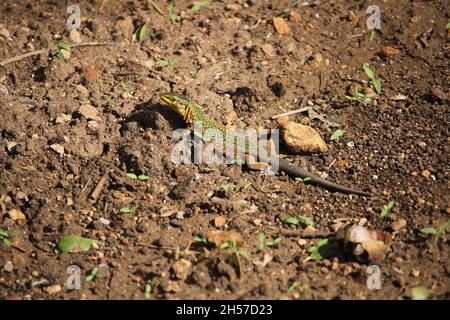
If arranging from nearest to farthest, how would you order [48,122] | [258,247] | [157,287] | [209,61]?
[157,287] < [258,247] < [48,122] < [209,61]

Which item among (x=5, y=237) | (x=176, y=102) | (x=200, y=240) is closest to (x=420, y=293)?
(x=200, y=240)

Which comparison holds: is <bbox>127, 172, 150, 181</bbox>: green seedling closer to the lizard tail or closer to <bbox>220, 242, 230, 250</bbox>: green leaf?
<bbox>220, 242, 230, 250</bbox>: green leaf

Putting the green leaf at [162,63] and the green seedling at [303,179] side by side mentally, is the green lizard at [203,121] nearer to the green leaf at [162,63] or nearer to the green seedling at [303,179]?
the green seedling at [303,179]

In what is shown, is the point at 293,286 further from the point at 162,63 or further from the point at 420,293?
the point at 162,63

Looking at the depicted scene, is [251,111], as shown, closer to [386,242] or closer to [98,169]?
[98,169]

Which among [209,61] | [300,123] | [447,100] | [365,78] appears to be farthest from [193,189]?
[447,100]
